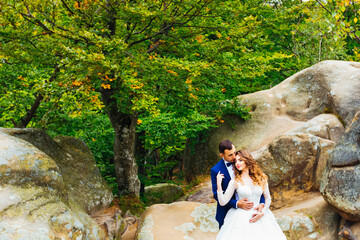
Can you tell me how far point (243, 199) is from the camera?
443 centimetres

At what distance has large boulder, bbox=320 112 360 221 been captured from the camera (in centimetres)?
616

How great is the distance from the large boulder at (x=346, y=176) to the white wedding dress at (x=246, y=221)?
8.42 feet

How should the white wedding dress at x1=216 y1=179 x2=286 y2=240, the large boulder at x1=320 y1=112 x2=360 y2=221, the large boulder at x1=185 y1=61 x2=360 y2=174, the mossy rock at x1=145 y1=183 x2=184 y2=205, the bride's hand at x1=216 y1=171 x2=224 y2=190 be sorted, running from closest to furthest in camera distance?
1. the white wedding dress at x1=216 y1=179 x2=286 y2=240
2. the bride's hand at x1=216 y1=171 x2=224 y2=190
3. the large boulder at x1=320 y1=112 x2=360 y2=221
4. the large boulder at x1=185 y1=61 x2=360 y2=174
5. the mossy rock at x1=145 y1=183 x2=184 y2=205

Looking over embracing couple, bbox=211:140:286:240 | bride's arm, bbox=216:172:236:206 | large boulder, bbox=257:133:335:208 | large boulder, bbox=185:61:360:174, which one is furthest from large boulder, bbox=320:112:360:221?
large boulder, bbox=185:61:360:174

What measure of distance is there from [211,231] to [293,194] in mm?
2504

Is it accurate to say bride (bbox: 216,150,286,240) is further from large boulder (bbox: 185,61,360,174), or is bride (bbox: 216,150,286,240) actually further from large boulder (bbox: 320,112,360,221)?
large boulder (bbox: 185,61,360,174)

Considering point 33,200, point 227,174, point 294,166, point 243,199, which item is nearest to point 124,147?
point 33,200

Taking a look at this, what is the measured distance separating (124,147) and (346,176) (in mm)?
5853

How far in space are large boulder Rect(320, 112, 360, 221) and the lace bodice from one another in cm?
270

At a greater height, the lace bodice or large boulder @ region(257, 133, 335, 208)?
the lace bodice

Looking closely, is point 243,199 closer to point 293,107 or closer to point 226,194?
point 226,194

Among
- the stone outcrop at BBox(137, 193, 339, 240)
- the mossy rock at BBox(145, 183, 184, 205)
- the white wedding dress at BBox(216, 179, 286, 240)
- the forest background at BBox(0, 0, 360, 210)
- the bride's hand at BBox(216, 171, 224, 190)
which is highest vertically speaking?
the forest background at BBox(0, 0, 360, 210)

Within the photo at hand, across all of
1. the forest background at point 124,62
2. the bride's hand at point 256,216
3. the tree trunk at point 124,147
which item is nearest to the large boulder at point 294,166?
the forest background at point 124,62

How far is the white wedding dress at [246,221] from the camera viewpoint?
13.8 feet
